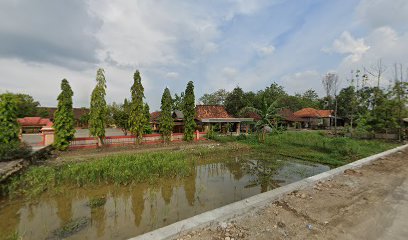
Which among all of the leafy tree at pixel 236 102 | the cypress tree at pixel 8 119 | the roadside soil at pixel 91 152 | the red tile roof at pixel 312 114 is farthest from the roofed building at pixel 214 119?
the red tile roof at pixel 312 114

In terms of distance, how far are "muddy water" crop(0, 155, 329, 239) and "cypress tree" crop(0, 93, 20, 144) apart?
6.12m

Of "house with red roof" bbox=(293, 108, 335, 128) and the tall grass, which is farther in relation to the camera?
"house with red roof" bbox=(293, 108, 335, 128)

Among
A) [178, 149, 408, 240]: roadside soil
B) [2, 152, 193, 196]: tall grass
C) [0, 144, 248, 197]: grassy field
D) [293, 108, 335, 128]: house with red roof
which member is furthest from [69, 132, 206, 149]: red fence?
[293, 108, 335, 128]: house with red roof

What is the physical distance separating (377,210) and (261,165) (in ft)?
25.8

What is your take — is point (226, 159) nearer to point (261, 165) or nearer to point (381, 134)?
point (261, 165)

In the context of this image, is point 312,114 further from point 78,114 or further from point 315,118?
point 78,114

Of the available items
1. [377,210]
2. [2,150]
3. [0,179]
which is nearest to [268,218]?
[377,210]

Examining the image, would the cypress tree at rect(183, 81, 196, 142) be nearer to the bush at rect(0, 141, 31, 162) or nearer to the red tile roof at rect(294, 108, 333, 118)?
the bush at rect(0, 141, 31, 162)

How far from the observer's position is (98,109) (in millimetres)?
15680

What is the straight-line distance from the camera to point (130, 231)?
5.03 metres

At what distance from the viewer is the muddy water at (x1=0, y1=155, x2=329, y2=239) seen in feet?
17.0

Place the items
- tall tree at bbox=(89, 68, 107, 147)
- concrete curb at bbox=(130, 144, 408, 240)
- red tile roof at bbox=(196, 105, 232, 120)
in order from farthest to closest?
1. red tile roof at bbox=(196, 105, 232, 120)
2. tall tree at bbox=(89, 68, 107, 147)
3. concrete curb at bbox=(130, 144, 408, 240)

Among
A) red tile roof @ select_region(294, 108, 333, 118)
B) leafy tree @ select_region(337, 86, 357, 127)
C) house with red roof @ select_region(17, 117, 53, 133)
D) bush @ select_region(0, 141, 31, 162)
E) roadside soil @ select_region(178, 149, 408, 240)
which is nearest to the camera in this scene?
roadside soil @ select_region(178, 149, 408, 240)

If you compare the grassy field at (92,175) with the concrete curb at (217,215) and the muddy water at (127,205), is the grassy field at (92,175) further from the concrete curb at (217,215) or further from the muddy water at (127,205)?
the concrete curb at (217,215)
